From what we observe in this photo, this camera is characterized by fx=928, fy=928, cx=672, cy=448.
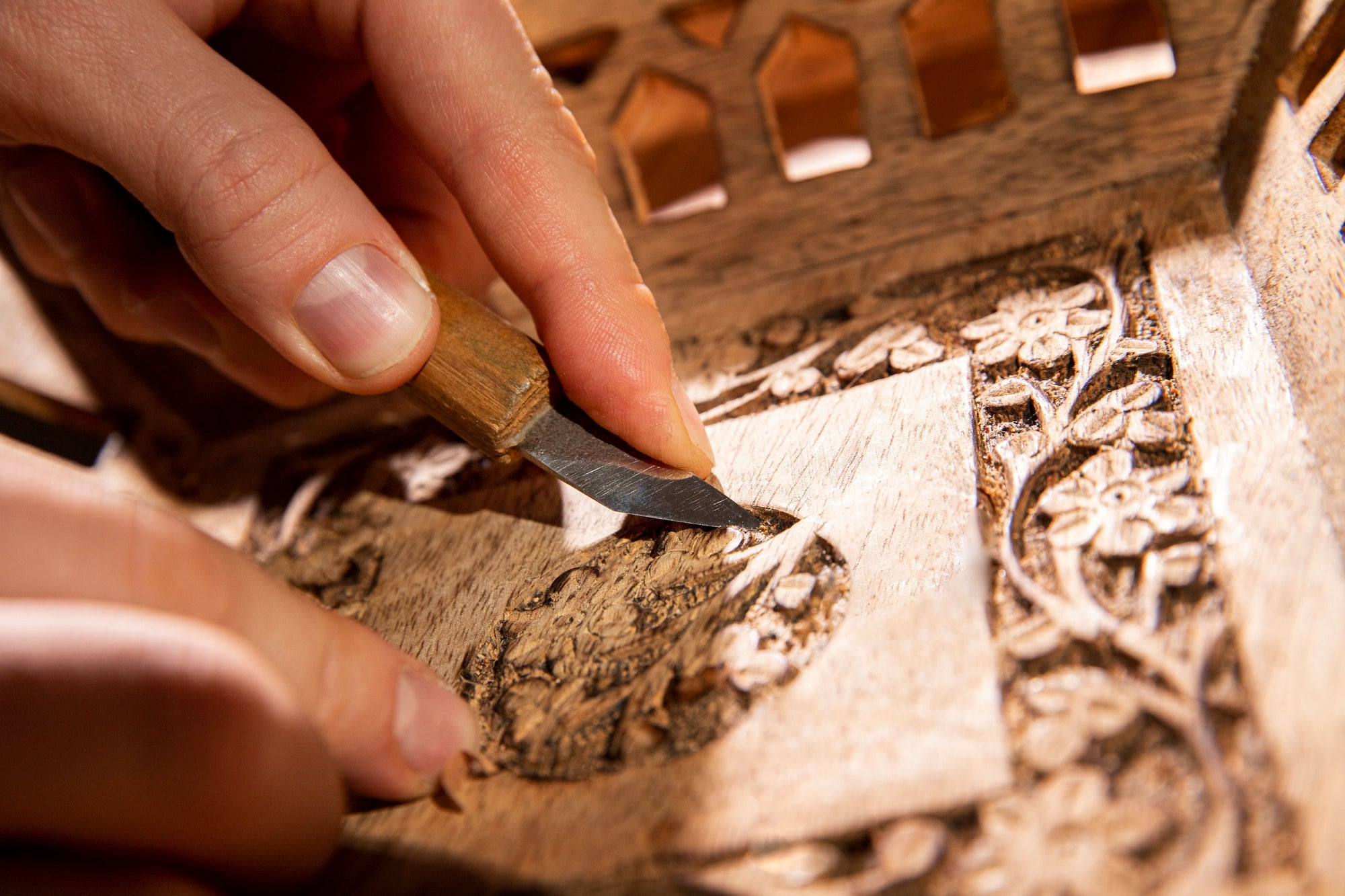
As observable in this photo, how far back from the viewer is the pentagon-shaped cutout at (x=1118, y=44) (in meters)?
0.90

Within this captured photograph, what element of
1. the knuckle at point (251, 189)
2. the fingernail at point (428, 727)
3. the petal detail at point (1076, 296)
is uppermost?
the knuckle at point (251, 189)

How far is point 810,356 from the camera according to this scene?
885 mm

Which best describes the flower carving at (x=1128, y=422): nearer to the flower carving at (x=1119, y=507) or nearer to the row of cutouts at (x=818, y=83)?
the flower carving at (x=1119, y=507)

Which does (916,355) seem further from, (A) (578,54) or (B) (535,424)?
(A) (578,54)

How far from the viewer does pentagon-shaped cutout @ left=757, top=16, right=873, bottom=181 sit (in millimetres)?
959

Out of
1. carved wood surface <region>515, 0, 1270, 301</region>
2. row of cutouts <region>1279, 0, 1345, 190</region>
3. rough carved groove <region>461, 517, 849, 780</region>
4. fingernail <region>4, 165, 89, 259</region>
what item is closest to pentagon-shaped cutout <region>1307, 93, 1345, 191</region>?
row of cutouts <region>1279, 0, 1345, 190</region>

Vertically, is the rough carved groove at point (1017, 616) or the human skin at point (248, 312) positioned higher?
the human skin at point (248, 312)

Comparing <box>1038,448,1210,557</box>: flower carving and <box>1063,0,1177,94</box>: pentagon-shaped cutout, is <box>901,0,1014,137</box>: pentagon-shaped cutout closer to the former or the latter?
<box>1063,0,1177,94</box>: pentagon-shaped cutout

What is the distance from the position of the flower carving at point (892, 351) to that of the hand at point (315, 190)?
0.51 ft

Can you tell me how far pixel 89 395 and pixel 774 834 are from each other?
3.38 feet

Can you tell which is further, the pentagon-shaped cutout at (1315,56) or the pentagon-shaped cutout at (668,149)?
the pentagon-shaped cutout at (668,149)

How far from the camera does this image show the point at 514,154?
86cm

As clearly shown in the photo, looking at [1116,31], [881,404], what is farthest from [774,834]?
[1116,31]

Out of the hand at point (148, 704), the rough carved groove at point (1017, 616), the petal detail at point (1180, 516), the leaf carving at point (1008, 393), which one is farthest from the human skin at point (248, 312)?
the petal detail at point (1180, 516)
